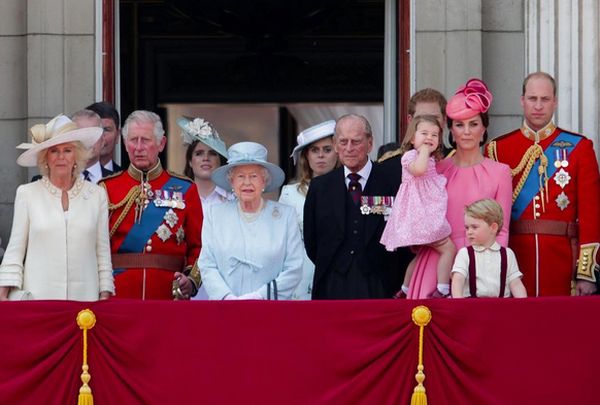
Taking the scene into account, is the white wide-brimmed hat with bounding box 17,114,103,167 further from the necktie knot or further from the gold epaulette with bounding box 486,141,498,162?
the gold epaulette with bounding box 486,141,498,162

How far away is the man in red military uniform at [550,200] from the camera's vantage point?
34.6ft

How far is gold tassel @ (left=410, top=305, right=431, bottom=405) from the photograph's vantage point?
31.3 feet

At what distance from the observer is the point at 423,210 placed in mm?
10070

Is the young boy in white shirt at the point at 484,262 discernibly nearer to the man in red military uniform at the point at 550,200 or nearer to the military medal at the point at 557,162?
the man in red military uniform at the point at 550,200

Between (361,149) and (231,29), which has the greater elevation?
(231,29)

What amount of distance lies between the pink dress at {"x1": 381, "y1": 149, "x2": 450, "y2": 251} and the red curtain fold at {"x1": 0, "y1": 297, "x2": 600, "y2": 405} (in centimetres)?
54

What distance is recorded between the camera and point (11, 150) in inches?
Result: 491

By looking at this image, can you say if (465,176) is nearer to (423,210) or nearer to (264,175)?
(423,210)

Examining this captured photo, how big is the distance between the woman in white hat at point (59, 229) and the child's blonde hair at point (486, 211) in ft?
6.55

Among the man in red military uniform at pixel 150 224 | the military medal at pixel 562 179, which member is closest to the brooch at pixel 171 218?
the man in red military uniform at pixel 150 224

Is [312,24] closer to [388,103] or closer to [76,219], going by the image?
[388,103]

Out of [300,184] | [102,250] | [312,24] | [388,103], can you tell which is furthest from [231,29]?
[102,250]

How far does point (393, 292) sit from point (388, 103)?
3112 mm

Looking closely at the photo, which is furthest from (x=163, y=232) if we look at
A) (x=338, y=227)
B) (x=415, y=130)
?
(x=415, y=130)
